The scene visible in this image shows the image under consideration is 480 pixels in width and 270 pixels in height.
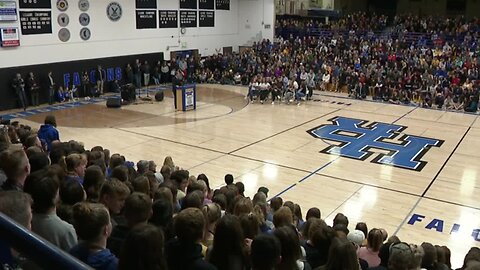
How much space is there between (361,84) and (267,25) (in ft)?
35.2

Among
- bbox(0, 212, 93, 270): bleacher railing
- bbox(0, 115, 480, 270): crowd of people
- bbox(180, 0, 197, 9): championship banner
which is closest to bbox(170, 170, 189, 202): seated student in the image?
bbox(0, 115, 480, 270): crowd of people

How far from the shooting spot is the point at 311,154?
1400 cm

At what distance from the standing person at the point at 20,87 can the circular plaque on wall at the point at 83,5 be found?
4.56 metres

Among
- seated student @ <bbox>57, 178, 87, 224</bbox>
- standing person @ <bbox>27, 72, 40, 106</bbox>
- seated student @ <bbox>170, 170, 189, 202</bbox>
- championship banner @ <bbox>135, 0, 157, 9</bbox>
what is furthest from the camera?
championship banner @ <bbox>135, 0, 157, 9</bbox>

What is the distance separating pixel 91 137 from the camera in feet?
50.2

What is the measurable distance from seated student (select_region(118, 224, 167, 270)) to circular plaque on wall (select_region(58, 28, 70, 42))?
20.9 m

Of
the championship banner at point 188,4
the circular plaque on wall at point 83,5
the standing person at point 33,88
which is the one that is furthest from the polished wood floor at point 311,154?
the championship banner at point 188,4

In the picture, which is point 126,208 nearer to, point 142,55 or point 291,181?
point 291,181

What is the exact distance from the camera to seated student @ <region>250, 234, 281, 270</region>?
10.5 ft

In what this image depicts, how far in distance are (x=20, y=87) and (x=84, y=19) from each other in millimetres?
4780

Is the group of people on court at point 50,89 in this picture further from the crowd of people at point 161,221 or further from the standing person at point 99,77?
the crowd of people at point 161,221

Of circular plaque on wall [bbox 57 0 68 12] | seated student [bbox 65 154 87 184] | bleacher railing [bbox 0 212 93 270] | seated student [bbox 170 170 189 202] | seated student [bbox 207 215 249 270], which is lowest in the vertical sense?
seated student [bbox 170 170 189 202]

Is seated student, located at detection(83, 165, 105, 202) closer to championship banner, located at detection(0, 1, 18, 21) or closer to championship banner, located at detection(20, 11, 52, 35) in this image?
championship banner, located at detection(0, 1, 18, 21)

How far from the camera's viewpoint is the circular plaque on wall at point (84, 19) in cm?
2232
